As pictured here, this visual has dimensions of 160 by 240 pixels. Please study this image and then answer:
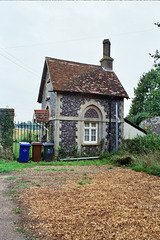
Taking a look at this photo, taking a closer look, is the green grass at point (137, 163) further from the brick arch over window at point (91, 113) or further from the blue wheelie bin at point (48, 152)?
the brick arch over window at point (91, 113)

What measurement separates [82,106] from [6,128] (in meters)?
5.00

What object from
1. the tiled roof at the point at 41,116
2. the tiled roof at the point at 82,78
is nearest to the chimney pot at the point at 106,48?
the tiled roof at the point at 82,78

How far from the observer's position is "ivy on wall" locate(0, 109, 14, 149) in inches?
483

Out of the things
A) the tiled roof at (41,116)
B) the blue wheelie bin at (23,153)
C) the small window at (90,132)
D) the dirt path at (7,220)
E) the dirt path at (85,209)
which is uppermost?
the tiled roof at (41,116)

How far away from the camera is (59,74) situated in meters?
14.6

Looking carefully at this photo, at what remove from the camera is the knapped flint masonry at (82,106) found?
13367mm

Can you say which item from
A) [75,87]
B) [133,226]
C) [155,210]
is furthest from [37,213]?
[75,87]

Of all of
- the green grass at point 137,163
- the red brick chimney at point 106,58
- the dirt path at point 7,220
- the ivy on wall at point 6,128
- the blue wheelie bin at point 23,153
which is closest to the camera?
the dirt path at point 7,220

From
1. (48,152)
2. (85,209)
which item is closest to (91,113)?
(48,152)

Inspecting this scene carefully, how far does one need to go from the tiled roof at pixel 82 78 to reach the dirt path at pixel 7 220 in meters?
8.78

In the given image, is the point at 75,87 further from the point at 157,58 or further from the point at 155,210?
the point at 155,210

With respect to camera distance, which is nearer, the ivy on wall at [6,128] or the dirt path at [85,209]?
the dirt path at [85,209]

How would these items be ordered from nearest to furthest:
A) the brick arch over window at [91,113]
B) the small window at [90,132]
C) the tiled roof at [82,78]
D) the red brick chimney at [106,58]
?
the tiled roof at [82,78] → the brick arch over window at [91,113] → the small window at [90,132] → the red brick chimney at [106,58]

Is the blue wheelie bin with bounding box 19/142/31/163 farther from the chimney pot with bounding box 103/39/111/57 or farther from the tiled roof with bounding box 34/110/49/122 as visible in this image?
the chimney pot with bounding box 103/39/111/57
